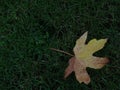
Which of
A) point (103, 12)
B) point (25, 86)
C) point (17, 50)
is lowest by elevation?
point (25, 86)

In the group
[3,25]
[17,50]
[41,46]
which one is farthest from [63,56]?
[3,25]

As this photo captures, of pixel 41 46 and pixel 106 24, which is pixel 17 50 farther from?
pixel 106 24

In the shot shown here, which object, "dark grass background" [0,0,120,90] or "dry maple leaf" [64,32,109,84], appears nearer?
"dry maple leaf" [64,32,109,84]

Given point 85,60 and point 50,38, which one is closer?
point 85,60

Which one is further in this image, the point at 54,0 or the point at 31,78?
the point at 54,0

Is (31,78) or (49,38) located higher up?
(49,38)

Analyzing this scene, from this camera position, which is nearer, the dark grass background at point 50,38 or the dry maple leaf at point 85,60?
the dry maple leaf at point 85,60
